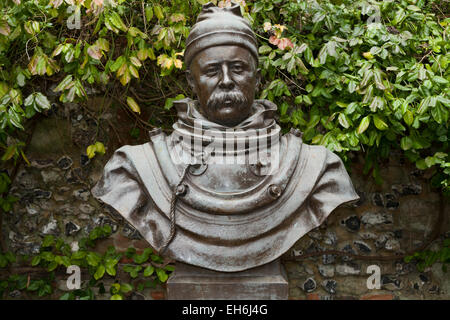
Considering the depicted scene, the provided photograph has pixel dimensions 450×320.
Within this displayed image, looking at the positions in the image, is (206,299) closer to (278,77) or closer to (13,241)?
(278,77)

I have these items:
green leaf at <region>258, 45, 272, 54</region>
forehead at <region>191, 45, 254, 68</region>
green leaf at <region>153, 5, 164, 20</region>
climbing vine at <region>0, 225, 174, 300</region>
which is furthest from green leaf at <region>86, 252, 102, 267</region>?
forehead at <region>191, 45, 254, 68</region>

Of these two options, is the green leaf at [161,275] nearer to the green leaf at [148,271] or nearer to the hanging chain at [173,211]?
the green leaf at [148,271]

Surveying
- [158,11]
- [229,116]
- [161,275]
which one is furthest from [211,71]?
[161,275]

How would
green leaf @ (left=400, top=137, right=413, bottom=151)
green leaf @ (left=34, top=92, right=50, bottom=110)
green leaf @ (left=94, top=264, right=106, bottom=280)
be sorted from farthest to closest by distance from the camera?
green leaf @ (left=94, top=264, right=106, bottom=280) < green leaf @ (left=400, top=137, right=413, bottom=151) < green leaf @ (left=34, top=92, right=50, bottom=110)

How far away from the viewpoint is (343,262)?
3693 mm

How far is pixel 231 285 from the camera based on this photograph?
2.29 meters

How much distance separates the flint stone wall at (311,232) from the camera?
3.66 metres

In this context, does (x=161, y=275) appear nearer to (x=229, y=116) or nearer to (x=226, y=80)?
(x=229, y=116)

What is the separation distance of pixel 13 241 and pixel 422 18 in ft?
9.63

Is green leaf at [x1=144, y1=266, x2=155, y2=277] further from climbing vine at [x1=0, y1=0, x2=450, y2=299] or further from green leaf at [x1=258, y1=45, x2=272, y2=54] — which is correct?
green leaf at [x1=258, y1=45, x2=272, y2=54]

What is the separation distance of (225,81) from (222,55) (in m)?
0.11

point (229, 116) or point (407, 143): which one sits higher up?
point (407, 143)

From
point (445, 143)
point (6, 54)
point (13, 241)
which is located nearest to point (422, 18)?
point (445, 143)

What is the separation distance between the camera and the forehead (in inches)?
89.9
